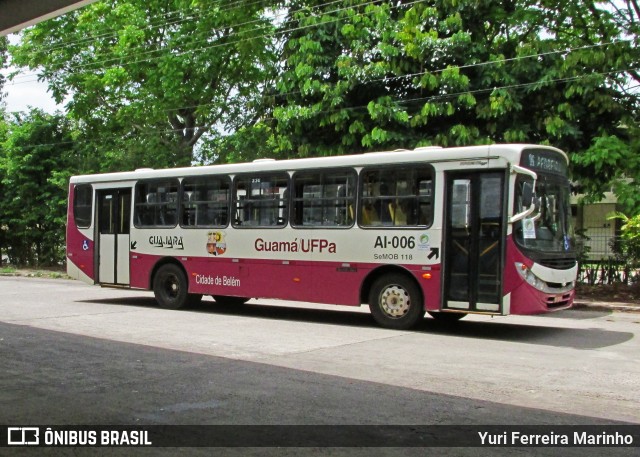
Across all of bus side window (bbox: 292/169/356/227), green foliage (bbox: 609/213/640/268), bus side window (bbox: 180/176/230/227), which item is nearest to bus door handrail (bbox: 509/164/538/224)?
bus side window (bbox: 292/169/356/227)

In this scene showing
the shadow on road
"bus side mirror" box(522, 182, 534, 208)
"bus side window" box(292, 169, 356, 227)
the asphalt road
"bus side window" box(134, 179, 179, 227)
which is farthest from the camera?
"bus side window" box(134, 179, 179, 227)

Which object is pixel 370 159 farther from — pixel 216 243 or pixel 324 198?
Answer: pixel 216 243

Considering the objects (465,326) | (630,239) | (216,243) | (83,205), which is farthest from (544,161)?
(83,205)

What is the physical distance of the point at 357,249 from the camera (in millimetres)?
12109

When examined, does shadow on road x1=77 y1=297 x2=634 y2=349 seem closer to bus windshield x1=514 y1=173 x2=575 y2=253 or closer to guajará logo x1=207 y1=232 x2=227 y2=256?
guajará logo x1=207 y1=232 x2=227 y2=256

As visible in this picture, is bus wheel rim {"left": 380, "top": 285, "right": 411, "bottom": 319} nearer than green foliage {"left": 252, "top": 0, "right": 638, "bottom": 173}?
Yes

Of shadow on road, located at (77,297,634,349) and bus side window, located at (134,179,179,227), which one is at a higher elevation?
bus side window, located at (134,179,179,227)

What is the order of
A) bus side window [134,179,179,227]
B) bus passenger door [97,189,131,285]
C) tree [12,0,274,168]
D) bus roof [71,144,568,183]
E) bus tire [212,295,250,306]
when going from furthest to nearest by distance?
tree [12,0,274,168] < bus tire [212,295,250,306] < bus passenger door [97,189,131,285] < bus side window [134,179,179,227] < bus roof [71,144,568,183]

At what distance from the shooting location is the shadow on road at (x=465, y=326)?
36.0 ft

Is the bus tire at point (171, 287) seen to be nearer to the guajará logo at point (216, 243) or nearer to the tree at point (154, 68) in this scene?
the guajará logo at point (216, 243)

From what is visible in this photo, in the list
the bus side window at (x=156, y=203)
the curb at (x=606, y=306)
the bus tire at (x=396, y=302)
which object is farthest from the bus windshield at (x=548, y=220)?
the bus side window at (x=156, y=203)

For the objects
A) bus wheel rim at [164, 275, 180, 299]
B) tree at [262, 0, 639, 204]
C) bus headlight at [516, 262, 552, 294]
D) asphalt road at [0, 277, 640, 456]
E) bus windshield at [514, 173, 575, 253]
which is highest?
tree at [262, 0, 639, 204]

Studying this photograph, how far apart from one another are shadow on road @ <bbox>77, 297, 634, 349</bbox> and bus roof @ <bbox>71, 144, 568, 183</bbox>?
2.94 m

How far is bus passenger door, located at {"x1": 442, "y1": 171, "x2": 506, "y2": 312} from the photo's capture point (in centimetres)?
1071
